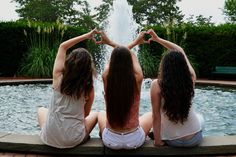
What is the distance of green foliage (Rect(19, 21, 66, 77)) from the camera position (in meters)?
14.6

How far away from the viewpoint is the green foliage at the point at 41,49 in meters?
14.6

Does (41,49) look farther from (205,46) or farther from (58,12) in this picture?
(58,12)

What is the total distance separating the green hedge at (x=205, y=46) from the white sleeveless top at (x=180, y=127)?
38.5 ft

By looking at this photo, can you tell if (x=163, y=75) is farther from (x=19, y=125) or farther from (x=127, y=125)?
(x=19, y=125)

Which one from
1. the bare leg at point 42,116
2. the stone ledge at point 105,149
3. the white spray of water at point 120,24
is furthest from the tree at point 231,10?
the bare leg at point 42,116

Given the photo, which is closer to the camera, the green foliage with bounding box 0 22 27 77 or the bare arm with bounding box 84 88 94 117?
the bare arm with bounding box 84 88 94 117

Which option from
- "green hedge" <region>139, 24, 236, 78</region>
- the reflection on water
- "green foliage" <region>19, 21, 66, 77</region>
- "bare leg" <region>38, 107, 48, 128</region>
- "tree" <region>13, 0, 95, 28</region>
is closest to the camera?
"bare leg" <region>38, 107, 48, 128</region>

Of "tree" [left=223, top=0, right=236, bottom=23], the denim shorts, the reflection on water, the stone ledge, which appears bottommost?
the reflection on water

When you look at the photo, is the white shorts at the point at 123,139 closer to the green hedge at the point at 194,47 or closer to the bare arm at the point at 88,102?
the bare arm at the point at 88,102

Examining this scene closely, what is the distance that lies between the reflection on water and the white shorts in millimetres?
1357

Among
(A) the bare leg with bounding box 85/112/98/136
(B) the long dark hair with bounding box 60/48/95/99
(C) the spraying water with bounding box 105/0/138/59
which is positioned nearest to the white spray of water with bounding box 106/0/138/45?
(C) the spraying water with bounding box 105/0/138/59

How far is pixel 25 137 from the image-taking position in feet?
13.6

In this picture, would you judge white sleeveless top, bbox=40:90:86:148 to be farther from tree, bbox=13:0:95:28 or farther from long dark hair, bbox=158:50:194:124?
tree, bbox=13:0:95:28

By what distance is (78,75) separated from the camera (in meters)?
3.72
